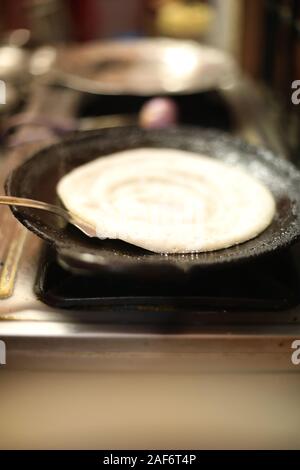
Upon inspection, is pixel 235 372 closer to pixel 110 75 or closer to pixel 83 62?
pixel 110 75

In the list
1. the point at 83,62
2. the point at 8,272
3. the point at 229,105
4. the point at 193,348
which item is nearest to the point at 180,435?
the point at 193,348

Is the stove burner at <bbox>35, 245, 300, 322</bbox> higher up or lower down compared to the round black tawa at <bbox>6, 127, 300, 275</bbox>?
lower down

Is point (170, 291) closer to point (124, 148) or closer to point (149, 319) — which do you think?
point (149, 319)

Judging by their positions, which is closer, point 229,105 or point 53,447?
point 53,447

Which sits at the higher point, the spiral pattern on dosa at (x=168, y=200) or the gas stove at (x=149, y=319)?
the spiral pattern on dosa at (x=168, y=200)

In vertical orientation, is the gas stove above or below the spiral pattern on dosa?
below
